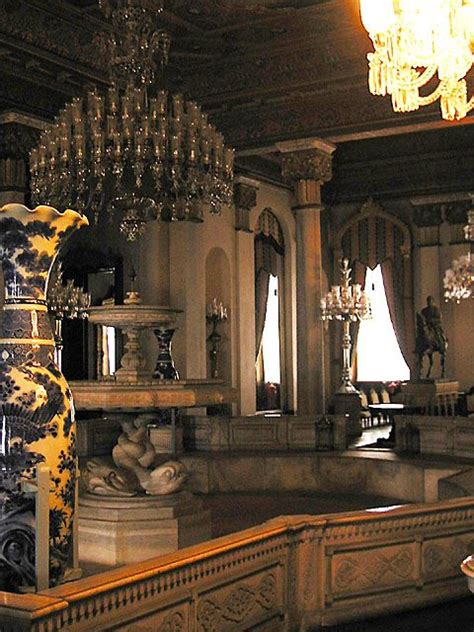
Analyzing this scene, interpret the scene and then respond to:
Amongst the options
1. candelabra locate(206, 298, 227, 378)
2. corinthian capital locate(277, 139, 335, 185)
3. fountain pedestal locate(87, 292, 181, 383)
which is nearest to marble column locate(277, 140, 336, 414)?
corinthian capital locate(277, 139, 335, 185)

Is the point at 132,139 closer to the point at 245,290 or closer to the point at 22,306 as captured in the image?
the point at 22,306

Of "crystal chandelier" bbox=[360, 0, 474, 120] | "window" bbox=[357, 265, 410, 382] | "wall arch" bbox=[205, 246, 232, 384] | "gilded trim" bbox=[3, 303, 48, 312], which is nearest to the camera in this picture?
"gilded trim" bbox=[3, 303, 48, 312]

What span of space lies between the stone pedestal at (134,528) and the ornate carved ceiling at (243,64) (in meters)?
5.50

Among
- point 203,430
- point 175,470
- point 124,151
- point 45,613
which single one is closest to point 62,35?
point 124,151

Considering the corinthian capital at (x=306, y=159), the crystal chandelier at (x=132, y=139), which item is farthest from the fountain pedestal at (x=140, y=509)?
the corinthian capital at (x=306, y=159)

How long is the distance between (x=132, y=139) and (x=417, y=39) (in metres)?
2.91

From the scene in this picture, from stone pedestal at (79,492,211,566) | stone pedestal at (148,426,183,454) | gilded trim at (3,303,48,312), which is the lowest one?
stone pedestal at (79,492,211,566)

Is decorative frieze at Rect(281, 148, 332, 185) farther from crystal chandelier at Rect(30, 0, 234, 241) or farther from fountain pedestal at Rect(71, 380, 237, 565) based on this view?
fountain pedestal at Rect(71, 380, 237, 565)

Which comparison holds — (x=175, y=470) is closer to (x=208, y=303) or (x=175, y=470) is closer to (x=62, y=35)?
(x=62, y=35)

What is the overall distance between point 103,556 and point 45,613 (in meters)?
3.18

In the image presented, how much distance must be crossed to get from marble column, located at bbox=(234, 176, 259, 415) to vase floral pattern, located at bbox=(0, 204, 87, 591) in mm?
12737

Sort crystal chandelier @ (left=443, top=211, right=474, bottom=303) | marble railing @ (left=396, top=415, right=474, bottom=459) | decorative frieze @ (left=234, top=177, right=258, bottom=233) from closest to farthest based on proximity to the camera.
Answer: marble railing @ (left=396, top=415, right=474, bottom=459), crystal chandelier @ (left=443, top=211, right=474, bottom=303), decorative frieze @ (left=234, top=177, right=258, bottom=233)

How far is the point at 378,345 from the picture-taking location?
797 inches

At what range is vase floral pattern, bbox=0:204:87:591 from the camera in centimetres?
317
